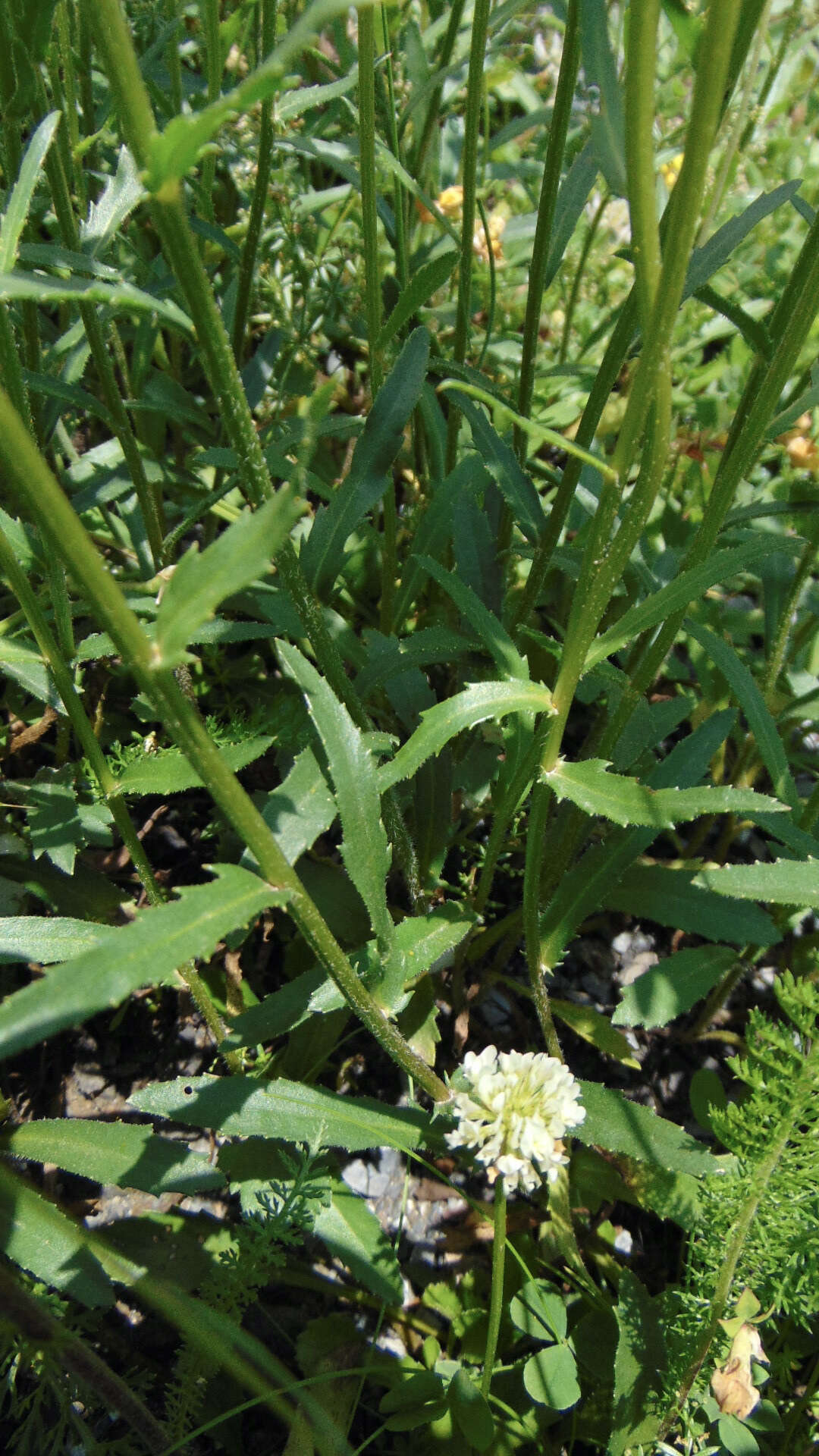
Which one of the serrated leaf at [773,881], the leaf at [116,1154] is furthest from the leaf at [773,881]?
the leaf at [116,1154]

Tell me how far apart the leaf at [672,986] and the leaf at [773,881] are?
18 centimetres

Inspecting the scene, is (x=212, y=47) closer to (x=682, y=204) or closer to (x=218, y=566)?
(x=682, y=204)

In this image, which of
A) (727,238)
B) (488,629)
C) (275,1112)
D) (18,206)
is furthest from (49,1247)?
(727,238)

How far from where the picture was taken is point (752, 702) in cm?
142

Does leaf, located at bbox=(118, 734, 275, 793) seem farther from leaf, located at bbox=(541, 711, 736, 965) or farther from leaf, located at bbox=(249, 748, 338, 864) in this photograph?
leaf, located at bbox=(541, 711, 736, 965)

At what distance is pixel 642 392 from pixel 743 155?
74.6 inches

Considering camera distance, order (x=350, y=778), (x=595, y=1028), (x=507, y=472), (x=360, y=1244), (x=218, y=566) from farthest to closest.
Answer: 1. (x=595, y=1028)
2. (x=507, y=472)
3. (x=360, y=1244)
4. (x=350, y=778)
5. (x=218, y=566)

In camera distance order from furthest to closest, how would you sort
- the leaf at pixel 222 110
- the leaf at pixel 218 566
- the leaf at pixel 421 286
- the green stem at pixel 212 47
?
1. the green stem at pixel 212 47
2. the leaf at pixel 421 286
3. the leaf at pixel 218 566
4. the leaf at pixel 222 110

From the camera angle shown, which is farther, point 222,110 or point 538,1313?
point 538,1313

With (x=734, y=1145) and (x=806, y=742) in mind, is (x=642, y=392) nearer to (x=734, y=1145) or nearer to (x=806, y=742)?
(x=734, y=1145)

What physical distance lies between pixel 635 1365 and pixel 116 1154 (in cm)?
70

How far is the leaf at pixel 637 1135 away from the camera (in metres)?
1.28

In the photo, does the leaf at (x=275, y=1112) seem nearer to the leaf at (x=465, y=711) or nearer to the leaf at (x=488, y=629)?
the leaf at (x=465, y=711)

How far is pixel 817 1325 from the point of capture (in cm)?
141
